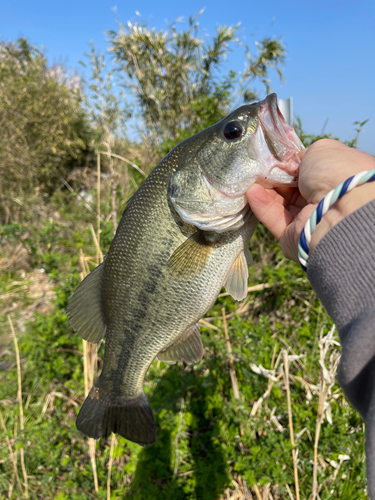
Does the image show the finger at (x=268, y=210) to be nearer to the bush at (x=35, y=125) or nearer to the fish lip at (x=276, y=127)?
the fish lip at (x=276, y=127)

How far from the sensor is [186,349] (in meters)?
1.56

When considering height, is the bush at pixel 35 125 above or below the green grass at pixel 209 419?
above

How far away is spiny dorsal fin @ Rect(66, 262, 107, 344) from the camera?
1557 millimetres

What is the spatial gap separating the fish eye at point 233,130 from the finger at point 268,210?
0.25 meters

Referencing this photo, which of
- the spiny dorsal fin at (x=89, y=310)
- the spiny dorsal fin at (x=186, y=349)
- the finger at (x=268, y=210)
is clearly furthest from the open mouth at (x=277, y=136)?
the spiny dorsal fin at (x=89, y=310)

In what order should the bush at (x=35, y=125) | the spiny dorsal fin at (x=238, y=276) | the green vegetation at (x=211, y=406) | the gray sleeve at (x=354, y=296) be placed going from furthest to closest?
the bush at (x=35, y=125)
the green vegetation at (x=211, y=406)
the spiny dorsal fin at (x=238, y=276)
the gray sleeve at (x=354, y=296)

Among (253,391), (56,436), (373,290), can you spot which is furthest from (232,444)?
(373,290)

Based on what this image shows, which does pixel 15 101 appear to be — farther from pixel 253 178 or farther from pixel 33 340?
pixel 253 178

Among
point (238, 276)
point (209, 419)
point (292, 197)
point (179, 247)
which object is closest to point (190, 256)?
point (179, 247)

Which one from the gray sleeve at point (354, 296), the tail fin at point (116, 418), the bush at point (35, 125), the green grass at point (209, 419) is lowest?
the green grass at point (209, 419)

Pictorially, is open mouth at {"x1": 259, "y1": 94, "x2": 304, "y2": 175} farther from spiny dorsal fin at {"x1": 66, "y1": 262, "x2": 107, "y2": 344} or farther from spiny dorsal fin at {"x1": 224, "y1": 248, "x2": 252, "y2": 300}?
spiny dorsal fin at {"x1": 66, "y1": 262, "x2": 107, "y2": 344}

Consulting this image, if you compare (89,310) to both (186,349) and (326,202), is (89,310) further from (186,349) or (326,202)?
(326,202)

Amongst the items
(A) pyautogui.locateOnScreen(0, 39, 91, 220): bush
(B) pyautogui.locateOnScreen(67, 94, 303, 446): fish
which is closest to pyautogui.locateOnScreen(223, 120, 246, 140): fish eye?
(B) pyautogui.locateOnScreen(67, 94, 303, 446): fish

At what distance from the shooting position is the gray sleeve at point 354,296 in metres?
0.75
